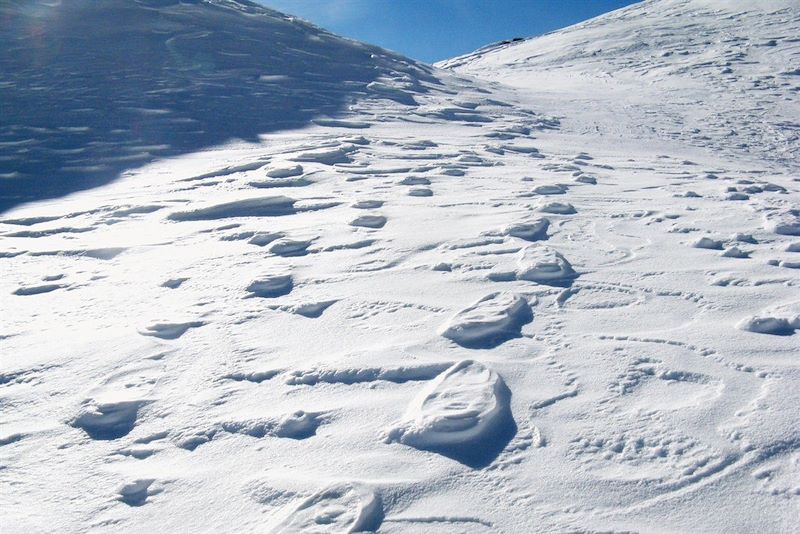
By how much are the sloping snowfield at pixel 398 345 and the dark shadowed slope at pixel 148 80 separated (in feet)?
0.79

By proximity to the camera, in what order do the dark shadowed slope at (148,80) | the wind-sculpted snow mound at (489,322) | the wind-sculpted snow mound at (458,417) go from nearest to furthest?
the wind-sculpted snow mound at (458,417) → the wind-sculpted snow mound at (489,322) → the dark shadowed slope at (148,80)

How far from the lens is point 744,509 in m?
1.62

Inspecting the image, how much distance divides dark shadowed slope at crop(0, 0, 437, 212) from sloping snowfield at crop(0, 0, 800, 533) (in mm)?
240

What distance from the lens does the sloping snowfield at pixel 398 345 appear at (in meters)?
1.76

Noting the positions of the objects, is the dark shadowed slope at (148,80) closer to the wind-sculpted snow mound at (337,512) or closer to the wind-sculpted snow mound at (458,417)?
the wind-sculpted snow mound at (458,417)

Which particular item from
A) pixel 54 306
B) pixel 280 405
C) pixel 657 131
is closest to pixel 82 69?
pixel 54 306

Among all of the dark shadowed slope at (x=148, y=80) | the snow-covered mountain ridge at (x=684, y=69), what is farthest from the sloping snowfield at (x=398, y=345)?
the snow-covered mountain ridge at (x=684, y=69)

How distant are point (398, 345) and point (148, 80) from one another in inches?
300

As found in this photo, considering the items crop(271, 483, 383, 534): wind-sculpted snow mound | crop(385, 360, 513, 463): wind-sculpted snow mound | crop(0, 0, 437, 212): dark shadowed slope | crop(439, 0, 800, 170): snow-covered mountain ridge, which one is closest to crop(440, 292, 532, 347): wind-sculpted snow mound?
crop(385, 360, 513, 463): wind-sculpted snow mound

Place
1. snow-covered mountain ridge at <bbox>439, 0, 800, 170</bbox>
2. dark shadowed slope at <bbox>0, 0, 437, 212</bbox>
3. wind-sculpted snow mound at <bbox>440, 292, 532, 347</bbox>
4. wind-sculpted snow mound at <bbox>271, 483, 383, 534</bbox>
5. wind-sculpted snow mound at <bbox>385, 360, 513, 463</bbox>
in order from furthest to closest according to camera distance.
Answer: snow-covered mountain ridge at <bbox>439, 0, 800, 170</bbox>
dark shadowed slope at <bbox>0, 0, 437, 212</bbox>
wind-sculpted snow mound at <bbox>440, 292, 532, 347</bbox>
wind-sculpted snow mound at <bbox>385, 360, 513, 463</bbox>
wind-sculpted snow mound at <bbox>271, 483, 383, 534</bbox>

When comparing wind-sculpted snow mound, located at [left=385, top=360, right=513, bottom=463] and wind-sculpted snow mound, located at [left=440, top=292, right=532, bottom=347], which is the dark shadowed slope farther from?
wind-sculpted snow mound, located at [left=385, top=360, right=513, bottom=463]

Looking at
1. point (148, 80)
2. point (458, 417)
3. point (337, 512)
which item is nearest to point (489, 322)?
point (458, 417)

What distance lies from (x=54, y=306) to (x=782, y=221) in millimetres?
4087

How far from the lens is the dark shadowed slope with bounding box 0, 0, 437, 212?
21.2 feet
